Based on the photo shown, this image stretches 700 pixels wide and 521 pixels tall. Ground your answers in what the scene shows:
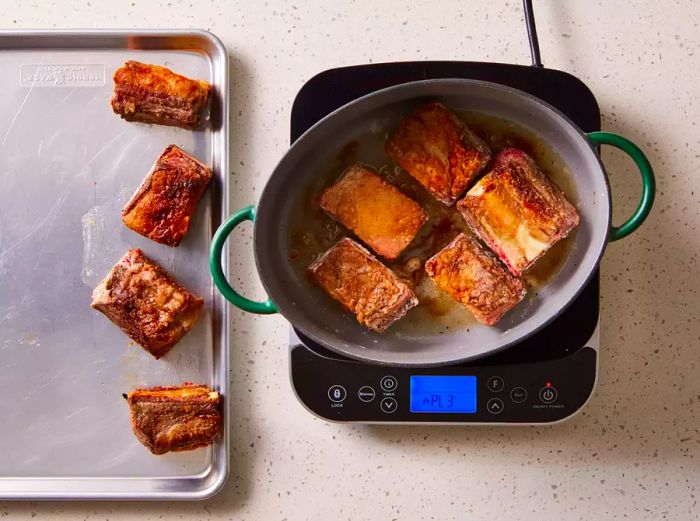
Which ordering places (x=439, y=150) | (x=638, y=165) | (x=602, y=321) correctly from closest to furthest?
(x=638, y=165)
(x=439, y=150)
(x=602, y=321)

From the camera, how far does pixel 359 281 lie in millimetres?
1138

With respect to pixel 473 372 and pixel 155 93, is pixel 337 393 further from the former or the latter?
pixel 155 93

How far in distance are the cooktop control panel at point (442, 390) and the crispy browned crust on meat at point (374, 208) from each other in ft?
0.68

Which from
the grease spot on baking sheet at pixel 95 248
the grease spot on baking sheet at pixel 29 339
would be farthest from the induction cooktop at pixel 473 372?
the grease spot on baking sheet at pixel 29 339

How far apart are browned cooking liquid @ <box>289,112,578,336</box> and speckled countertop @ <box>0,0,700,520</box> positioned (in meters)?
0.13

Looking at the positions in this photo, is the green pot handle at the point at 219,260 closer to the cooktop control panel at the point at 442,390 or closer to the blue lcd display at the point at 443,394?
the cooktop control panel at the point at 442,390

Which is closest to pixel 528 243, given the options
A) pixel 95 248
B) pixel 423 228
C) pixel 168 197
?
pixel 423 228

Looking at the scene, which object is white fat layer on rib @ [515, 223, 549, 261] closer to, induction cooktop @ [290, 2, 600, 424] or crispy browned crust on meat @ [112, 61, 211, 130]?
induction cooktop @ [290, 2, 600, 424]

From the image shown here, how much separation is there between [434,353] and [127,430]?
1.80ft

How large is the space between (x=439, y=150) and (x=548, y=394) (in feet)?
1.40

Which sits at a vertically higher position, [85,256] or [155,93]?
[155,93]

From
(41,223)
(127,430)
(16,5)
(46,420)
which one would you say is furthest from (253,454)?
(16,5)

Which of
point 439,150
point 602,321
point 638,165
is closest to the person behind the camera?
point 638,165

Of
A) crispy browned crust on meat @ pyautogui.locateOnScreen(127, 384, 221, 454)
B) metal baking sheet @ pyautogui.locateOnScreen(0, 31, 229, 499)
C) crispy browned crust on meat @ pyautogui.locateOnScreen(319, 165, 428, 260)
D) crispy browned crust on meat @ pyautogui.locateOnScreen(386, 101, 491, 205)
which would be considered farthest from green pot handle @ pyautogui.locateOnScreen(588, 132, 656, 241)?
crispy browned crust on meat @ pyautogui.locateOnScreen(127, 384, 221, 454)
